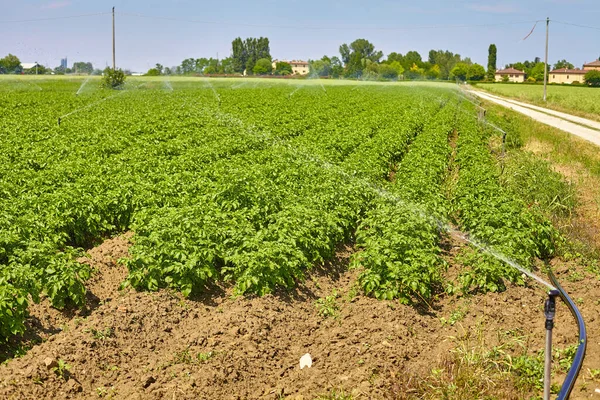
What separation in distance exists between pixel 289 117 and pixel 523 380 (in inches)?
820

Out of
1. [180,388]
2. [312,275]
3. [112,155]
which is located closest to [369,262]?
[312,275]

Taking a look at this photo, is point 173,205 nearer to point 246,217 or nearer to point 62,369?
point 246,217

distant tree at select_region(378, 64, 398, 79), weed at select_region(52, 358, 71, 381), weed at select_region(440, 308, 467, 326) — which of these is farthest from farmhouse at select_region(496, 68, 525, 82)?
weed at select_region(52, 358, 71, 381)

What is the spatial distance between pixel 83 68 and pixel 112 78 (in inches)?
693

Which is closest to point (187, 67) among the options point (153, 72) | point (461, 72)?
point (153, 72)

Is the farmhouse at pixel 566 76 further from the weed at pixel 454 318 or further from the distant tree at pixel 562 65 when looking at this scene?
the weed at pixel 454 318

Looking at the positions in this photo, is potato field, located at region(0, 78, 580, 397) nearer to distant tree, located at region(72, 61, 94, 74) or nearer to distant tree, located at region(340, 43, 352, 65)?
distant tree, located at region(72, 61, 94, 74)

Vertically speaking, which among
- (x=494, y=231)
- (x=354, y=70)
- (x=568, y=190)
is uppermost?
(x=354, y=70)

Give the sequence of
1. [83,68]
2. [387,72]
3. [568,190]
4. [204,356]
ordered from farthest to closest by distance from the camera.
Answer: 1. [387,72]
2. [83,68]
3. [568,190]
4. [204,356]

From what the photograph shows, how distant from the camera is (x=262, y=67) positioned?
101688mm

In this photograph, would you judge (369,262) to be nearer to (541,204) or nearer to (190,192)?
(190,192)

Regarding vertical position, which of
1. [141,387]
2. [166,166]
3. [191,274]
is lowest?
[141,387]

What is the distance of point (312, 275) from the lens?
28.0 ft

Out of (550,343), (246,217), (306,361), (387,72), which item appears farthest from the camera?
(387,72)
